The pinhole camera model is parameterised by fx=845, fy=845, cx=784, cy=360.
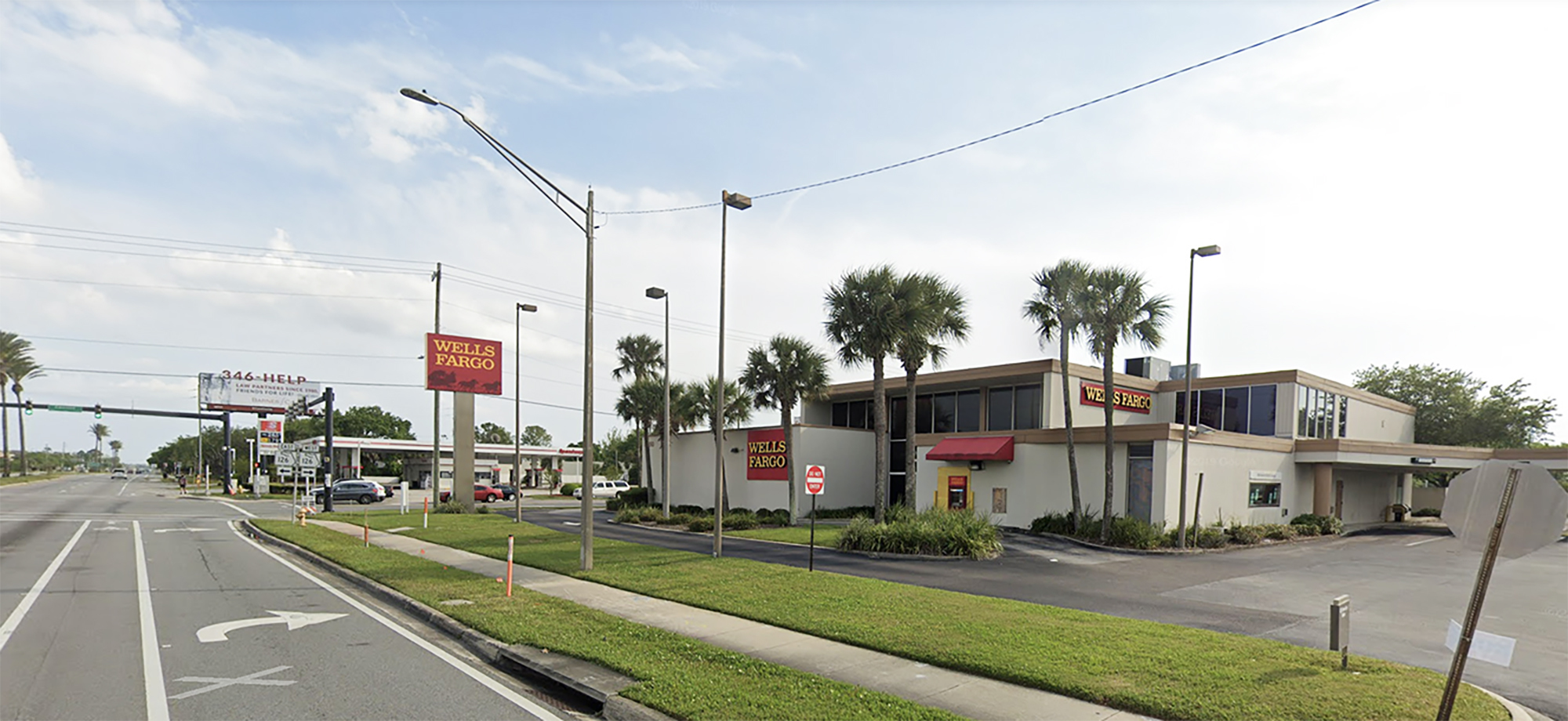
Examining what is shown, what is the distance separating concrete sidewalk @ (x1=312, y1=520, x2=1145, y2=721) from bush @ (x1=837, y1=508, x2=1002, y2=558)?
9.57m

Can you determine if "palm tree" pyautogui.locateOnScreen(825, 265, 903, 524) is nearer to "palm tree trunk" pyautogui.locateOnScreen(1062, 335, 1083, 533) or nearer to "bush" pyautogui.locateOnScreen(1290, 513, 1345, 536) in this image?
"palm tree trunk" pyautogui.locateOnScreen(1062, 335, 1083, 533)

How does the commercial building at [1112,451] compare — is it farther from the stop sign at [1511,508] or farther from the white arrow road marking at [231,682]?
the white arrow road marking at [231,682]

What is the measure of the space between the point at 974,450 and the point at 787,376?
26.9 feet

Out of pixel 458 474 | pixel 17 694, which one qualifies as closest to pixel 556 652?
pixel 17 694

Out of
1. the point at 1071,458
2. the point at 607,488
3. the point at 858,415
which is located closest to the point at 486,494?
the point at 607,488

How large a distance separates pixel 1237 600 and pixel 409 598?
14275mm

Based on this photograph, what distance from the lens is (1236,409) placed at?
120ft


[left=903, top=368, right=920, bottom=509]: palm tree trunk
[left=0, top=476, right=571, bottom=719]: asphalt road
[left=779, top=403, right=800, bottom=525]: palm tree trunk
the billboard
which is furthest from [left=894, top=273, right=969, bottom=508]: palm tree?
the billboard

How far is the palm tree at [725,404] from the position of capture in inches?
1613

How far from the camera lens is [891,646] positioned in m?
9.78

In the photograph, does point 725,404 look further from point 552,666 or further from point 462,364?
point 552,666

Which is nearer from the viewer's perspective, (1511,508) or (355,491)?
(1511,508)

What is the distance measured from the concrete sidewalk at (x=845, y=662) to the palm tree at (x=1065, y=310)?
1754 cm

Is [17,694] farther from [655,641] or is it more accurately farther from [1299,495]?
[1299,495]
